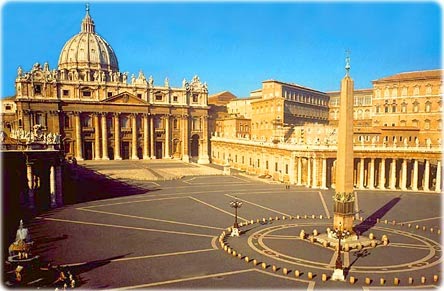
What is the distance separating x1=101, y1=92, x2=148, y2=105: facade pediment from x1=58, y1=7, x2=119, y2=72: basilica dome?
18.2 m

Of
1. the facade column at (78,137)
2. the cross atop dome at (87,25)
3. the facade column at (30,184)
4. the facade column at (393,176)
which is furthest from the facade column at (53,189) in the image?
the cross atop dome at (87,25)

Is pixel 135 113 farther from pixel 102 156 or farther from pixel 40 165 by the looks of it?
pixel 40 165

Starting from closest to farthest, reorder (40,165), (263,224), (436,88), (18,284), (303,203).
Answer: (18,284) → (263,224) → (40,165) → (303,203) → (436,88)

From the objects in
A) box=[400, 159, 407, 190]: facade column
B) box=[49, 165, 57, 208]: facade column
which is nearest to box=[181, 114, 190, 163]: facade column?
box=[400, 159, 407, 190]: facade column

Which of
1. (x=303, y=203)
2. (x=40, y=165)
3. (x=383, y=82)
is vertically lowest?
(x=303, y=203)

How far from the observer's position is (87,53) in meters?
90.9

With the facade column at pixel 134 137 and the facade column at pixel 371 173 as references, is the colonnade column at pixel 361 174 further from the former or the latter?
the facade column at pixel 134 137

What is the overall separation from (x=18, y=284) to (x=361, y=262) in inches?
662

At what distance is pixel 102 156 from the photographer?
7512 cm

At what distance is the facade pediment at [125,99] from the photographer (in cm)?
7481

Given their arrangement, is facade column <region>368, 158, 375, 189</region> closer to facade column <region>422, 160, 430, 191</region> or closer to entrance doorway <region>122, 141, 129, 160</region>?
facade column <region>422, 160, 430, 191</region>

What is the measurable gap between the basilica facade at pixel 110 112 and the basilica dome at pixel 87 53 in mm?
227

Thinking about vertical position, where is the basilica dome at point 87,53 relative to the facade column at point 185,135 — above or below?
above

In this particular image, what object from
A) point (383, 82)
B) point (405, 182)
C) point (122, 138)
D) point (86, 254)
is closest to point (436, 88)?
point (383, 82)
